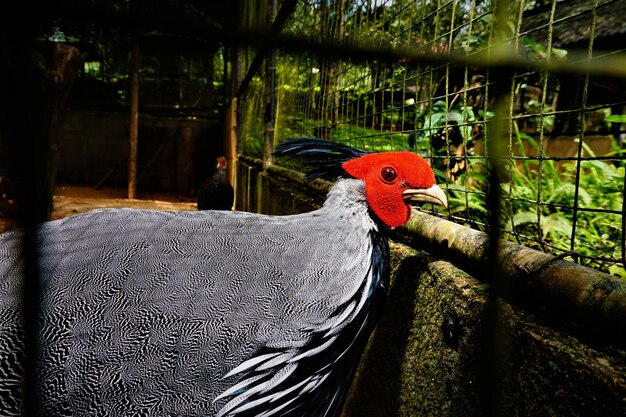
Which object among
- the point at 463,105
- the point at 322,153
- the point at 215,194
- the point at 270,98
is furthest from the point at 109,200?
the point at 463,105

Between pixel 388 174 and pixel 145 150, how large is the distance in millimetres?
12832

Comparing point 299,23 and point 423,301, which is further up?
point 299,23

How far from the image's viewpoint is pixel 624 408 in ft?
2.34

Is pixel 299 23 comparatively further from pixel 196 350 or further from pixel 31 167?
pixel 31 167

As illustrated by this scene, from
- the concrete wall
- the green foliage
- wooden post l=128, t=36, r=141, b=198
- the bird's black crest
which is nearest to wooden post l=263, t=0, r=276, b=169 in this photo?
the green foliage

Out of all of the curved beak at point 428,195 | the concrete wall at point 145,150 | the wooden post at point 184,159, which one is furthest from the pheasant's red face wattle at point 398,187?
the wooden post at point 184,159

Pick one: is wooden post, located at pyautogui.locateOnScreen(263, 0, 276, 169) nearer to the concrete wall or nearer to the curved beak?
the curved beak

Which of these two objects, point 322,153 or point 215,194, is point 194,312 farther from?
point 215,194

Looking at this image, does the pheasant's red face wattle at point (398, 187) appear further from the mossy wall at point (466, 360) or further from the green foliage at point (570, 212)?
the green foliage at point (570, 212)

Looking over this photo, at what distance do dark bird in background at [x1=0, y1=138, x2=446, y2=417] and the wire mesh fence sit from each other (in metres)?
0.53

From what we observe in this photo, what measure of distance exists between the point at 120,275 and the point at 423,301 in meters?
0.94

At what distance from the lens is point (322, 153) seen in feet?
5.44

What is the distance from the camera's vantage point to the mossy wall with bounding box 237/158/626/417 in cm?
80

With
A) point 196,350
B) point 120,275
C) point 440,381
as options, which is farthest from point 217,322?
point 440,381
